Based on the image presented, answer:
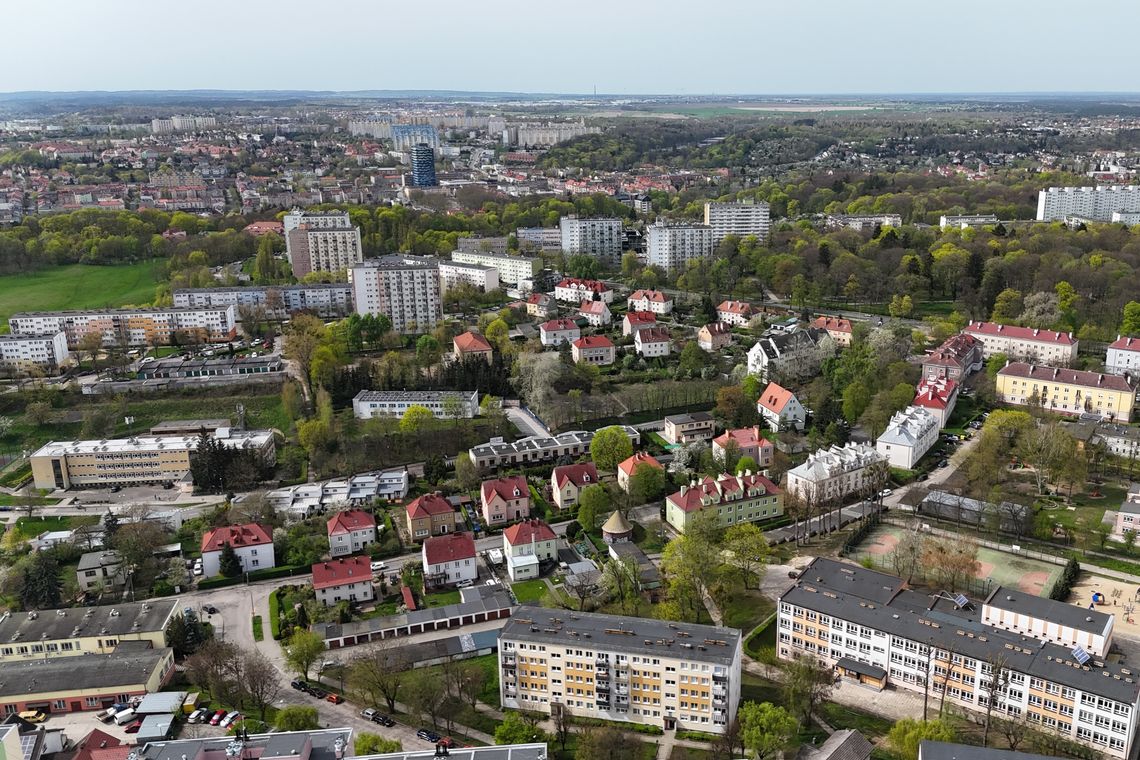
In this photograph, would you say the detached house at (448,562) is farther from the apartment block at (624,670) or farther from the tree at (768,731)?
the tree at (768,731)

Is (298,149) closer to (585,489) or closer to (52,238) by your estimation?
(52,238)

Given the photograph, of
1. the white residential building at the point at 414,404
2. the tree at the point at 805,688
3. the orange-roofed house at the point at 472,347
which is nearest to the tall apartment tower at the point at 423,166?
the orange-roofed house at the point at 472,347

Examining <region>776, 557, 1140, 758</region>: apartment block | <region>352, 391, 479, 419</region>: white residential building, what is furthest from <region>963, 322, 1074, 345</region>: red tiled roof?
<region>352, 391, 479, 419</region>: white residential building

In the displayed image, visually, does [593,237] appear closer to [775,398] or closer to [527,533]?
[775,398]

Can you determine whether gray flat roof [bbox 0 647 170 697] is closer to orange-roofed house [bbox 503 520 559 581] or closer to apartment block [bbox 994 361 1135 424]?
orange-roofed house [bbox 503 520 559 581]

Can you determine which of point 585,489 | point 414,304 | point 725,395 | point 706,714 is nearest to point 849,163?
Answer: point 414,304

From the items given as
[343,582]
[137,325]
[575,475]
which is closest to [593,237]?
[137,325]
